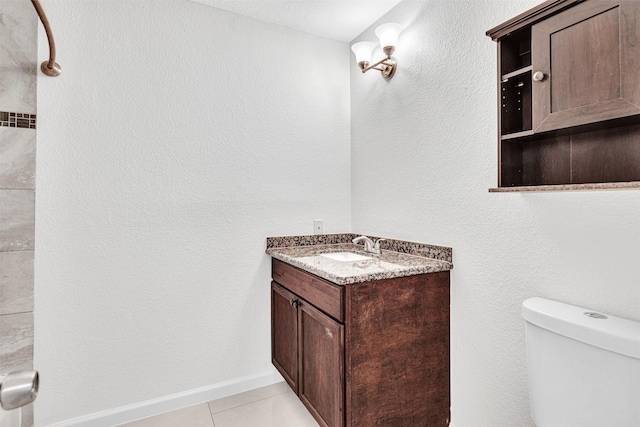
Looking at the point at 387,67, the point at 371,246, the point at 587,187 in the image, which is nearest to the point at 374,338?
the point at 371,246

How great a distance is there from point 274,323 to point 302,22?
77.7 inches

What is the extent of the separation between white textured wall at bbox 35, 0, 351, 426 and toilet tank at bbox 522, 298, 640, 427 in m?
1.48

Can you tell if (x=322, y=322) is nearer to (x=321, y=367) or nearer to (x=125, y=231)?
(x=321, y=367)

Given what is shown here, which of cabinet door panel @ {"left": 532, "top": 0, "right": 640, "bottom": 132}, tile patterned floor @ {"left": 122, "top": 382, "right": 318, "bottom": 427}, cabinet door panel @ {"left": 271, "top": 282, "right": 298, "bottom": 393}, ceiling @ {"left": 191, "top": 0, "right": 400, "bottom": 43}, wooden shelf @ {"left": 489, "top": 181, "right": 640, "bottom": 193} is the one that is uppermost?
ceiling @ {"left": 191, "top": 0, "right": 400, "bottom": 43}

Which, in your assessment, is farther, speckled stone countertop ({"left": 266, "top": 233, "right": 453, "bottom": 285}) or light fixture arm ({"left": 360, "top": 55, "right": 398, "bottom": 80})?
light fixture arm ({"left": 360, "top": 55, "right": 398, "bottom": 80})

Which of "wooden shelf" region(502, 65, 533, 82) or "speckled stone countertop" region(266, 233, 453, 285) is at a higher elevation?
"wooden shelf" region(502, 65, 533, 82)

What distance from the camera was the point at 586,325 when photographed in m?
0.96

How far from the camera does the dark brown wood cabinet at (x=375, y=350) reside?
4.40ft

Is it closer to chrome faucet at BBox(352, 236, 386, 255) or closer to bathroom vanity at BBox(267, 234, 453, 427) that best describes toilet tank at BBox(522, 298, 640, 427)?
bathroom vanity at BBox(267, 234, 453, 427)

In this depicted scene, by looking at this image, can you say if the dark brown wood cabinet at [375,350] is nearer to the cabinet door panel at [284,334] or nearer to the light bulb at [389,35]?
the cabinet door panel at [284,334]

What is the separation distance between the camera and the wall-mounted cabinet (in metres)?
0.91

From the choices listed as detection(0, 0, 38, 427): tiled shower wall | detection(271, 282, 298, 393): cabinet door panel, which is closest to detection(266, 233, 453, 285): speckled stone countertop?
detection(271, 282, 298, 393): cabinet door panel

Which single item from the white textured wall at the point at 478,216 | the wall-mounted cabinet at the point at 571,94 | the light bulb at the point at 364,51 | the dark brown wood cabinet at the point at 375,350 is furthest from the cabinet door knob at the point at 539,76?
the light bulb at the point at 364,51

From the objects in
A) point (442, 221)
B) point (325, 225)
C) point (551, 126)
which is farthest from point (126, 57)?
point (551, 126)
